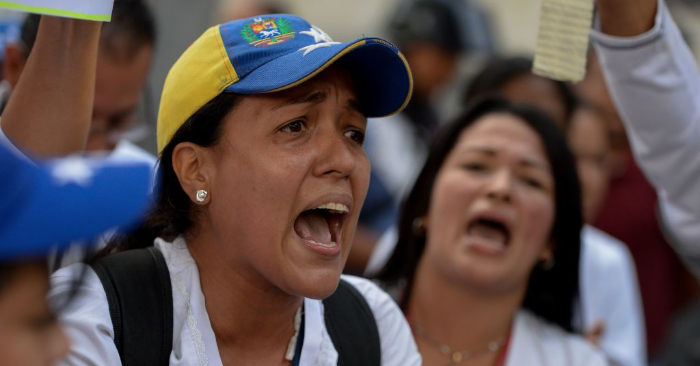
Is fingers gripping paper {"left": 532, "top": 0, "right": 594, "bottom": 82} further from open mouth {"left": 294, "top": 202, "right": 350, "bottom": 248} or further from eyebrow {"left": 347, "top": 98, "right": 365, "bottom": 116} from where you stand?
open mouth {"left": 294, "top": 202, "right": 350, "bottom": 248}

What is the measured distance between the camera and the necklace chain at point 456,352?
363cm

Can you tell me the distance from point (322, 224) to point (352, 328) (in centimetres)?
29

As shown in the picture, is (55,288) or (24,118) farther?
(24,118)

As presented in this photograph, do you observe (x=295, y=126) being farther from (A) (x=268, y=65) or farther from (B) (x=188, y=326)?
(B) (x=188, y=326)

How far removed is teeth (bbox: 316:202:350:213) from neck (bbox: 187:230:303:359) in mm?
231

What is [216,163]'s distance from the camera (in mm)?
2445

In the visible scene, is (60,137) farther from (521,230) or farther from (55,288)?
(521,230)

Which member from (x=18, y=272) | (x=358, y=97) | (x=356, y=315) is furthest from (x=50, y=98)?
(x=18, y=272)

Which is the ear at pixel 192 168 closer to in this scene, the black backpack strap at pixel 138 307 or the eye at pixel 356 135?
the black backpack strap at pixel 138 307

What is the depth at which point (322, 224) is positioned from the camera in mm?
2537

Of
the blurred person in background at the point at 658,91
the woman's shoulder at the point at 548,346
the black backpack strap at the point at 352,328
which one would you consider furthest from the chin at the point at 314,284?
the woman's shoulder at the point at 548,346

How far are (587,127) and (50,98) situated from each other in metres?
3.29

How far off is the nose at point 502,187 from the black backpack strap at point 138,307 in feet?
5.11

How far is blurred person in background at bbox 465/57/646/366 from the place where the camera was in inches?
184
